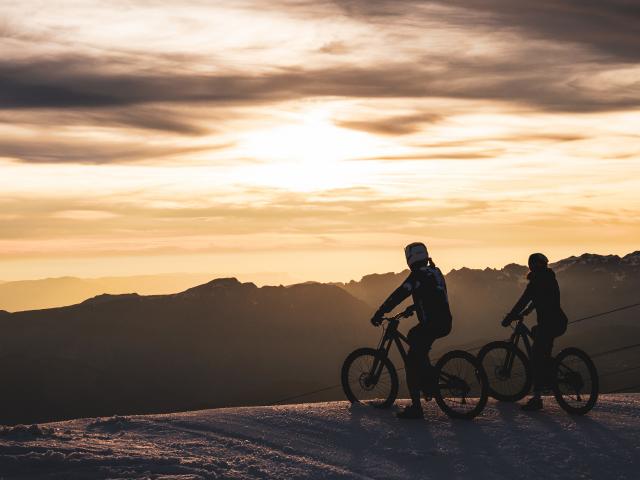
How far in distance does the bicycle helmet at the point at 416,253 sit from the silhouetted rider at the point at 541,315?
1.77m

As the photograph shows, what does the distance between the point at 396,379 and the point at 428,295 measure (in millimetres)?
1725

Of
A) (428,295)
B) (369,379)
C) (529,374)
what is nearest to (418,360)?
(428,295)

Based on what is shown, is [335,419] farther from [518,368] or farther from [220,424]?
[518,368]

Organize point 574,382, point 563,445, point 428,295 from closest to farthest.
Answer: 1. point 563,445
2. point 428,295
3. point 574,382

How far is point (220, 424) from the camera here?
12180 mm

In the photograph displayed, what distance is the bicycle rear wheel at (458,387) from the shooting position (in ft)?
40.8

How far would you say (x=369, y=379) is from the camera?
13570 mm

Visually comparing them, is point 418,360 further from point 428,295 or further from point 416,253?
point 416,253

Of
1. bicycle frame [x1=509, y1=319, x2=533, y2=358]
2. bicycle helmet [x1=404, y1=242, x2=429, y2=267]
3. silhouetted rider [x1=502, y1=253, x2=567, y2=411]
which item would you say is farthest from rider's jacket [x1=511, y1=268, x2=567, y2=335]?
bicycle helmet [x1=404, y1=242, x2=429, y2=267]

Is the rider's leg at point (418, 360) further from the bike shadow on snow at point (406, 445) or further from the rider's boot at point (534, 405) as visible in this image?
the rider's boot at point (534, 405)

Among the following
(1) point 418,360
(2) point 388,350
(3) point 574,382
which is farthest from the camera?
(3) point 574,382

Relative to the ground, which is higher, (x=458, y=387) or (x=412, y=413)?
(x=458, y=387)

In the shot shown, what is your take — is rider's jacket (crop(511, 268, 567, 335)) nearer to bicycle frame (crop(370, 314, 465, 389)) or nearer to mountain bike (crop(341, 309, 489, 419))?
mountain bike (crop(341, 309, 489, 419))

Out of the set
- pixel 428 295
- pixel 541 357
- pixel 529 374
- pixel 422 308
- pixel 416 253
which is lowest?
pixel 529 374
